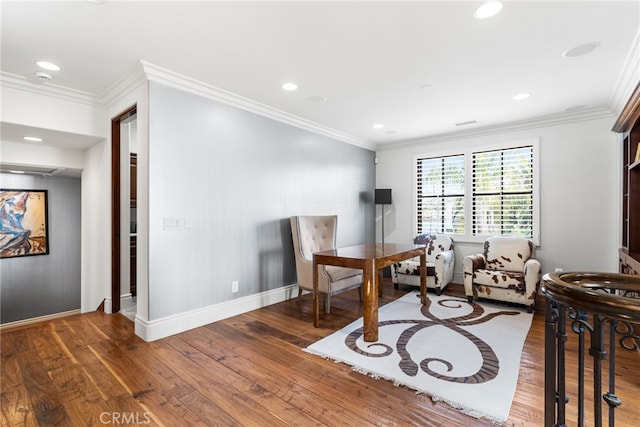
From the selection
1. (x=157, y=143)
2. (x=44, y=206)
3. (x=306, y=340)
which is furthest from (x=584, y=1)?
(x=44, y=206)

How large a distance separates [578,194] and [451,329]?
2.77 m

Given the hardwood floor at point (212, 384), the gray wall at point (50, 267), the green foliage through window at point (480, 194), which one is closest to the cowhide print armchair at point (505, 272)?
the green foliage through window at point (480, 194)

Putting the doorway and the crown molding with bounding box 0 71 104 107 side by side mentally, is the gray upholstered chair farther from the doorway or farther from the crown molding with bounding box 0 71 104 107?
the crown molding with bounding box 0 71 104 107

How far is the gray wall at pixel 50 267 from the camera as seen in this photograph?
5.21 metres

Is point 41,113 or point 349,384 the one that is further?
point 41,113

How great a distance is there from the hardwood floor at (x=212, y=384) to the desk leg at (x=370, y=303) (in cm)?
45

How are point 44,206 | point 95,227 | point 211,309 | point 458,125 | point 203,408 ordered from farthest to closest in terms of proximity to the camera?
point 44,206
point 458,125
point 95,227
point 211,309
point 203,408

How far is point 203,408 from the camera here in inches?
73.9

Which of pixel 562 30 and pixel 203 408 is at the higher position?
pixel 562 30

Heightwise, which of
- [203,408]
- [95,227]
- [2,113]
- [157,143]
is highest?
[2,113]

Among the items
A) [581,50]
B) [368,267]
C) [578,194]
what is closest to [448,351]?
[368,267]

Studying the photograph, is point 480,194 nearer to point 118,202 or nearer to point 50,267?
point 118,202

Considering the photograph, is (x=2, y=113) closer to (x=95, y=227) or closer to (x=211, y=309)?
(x=95, y=227)

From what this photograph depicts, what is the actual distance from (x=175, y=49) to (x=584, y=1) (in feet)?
9.50
